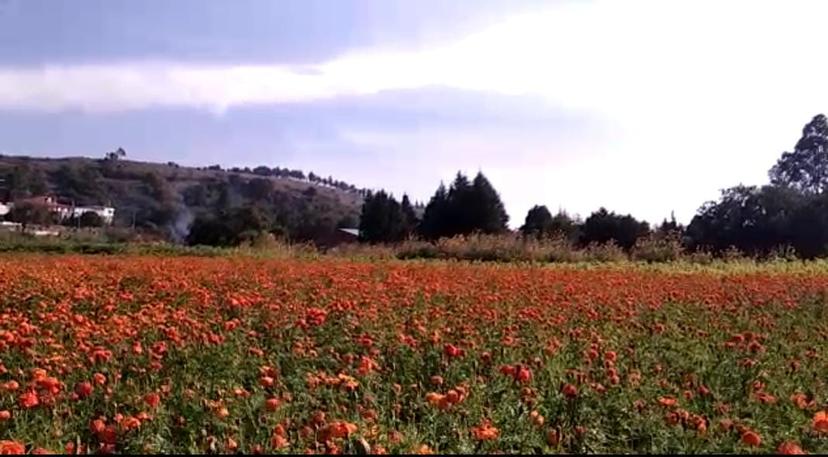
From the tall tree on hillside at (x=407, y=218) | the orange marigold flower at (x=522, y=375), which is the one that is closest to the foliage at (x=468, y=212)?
the tall tree on hillside at (x=407, y=218)

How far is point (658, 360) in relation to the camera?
5352 millimetres

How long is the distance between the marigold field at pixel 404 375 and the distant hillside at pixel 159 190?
68.3 meters

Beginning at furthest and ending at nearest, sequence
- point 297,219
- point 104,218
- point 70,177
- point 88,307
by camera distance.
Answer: point 70,177 → point 104,218 → point 297,219 → point 88,307

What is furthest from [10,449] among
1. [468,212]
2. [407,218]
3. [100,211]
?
[100,211]

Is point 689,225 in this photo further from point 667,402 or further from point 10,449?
point 10,449

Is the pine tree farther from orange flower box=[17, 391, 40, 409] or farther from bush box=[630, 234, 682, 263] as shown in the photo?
orange flower box=[17, 391, 40, 409]

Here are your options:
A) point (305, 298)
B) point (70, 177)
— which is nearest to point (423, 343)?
point (305, 298)

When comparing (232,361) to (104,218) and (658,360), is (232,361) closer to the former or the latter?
(658,360)

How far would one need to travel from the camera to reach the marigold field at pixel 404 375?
11.7 feet

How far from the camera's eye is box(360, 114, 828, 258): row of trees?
125 feet

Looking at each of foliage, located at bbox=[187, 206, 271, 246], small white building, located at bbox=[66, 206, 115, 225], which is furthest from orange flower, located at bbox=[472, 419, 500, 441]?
small white building, located at bbox=[66, 206, 115, 225]

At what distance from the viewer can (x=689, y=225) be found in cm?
4394

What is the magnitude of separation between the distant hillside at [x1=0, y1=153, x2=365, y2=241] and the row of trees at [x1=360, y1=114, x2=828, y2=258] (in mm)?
22610

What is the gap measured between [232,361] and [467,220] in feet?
144
